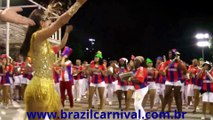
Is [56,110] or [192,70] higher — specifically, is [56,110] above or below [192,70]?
below

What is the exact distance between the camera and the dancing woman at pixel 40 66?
3674 millimetres

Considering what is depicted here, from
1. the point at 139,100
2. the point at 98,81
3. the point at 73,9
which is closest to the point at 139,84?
the point at 139,100

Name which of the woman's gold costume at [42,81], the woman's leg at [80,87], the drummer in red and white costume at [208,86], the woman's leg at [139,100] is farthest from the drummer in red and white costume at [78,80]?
the woman's gold costume at [42,81]

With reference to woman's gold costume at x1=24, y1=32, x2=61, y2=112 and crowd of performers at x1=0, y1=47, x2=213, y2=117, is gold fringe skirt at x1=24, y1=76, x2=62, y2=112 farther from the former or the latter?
crowd of performers at x1=0, y1=47, x2=213, y2=117

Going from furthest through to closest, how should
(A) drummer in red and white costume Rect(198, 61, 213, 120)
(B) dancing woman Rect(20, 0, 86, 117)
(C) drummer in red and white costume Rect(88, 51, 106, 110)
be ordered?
(C) drummer in red and white costume Rect(88, 51, 106, 110), (A) drummer in red and white costume Rect(198, 61, 213, 120), (B) dancing woman Rect(20, 0, 86, 117)

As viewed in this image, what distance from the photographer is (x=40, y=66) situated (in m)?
3.81

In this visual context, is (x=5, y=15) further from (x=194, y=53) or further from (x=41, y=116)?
(x=194, y=53)

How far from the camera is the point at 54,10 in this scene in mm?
3934

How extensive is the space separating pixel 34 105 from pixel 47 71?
1.44 ft

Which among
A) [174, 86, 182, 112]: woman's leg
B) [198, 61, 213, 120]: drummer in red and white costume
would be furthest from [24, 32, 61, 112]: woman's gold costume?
[174, 86, 182, 112]: woman's leg

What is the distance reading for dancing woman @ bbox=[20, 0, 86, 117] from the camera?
145 inches

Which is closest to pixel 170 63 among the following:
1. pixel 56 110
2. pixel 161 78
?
pixel 161 78

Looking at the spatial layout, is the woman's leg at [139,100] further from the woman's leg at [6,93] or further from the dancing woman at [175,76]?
the woman's leg at [6,93]

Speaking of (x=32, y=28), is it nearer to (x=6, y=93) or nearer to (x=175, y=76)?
(x=175, y=76)
